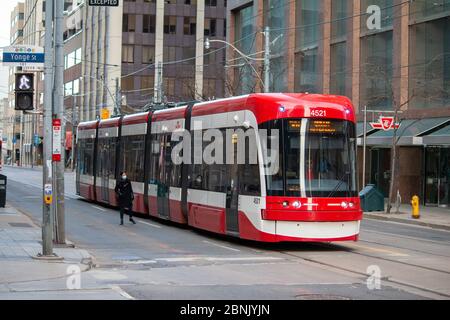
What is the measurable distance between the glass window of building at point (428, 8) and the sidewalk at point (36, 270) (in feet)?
78.4

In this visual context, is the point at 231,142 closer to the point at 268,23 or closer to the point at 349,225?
the point at 349,225

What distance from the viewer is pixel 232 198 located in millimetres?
16906

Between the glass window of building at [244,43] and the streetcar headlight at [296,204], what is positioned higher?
the glass window of building at [244,43]

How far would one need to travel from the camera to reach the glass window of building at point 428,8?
3450 cm

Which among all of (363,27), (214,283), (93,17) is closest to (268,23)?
(363,27)

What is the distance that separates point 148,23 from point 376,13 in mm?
52494

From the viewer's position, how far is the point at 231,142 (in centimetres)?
1725

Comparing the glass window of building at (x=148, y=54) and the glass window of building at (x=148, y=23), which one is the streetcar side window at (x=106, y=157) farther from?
the glass window of building at (x=148, y=23)

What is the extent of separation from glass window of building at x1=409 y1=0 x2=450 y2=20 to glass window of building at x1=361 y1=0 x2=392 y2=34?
947 mm

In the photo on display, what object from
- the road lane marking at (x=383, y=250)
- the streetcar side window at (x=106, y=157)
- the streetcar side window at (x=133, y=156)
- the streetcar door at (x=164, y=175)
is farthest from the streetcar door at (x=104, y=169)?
the road lane marking at (x=383, y=250)

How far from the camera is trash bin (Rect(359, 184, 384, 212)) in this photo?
31.5 metres

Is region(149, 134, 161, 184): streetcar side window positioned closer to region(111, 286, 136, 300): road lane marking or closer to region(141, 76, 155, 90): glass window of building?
region(111, 286, 136, 300): road lane marking

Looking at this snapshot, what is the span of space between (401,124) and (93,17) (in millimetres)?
63400

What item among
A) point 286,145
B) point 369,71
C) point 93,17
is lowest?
point 286,145
